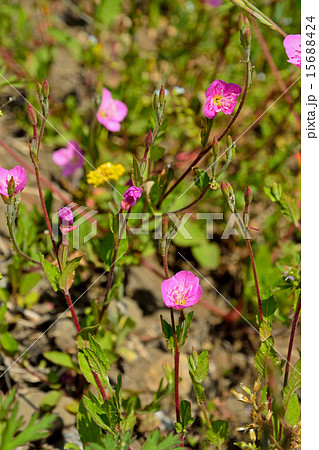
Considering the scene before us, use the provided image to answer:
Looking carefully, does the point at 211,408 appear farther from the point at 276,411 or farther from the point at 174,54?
the point at 174,54

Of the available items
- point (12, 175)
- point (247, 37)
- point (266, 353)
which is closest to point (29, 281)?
point (12, 175)

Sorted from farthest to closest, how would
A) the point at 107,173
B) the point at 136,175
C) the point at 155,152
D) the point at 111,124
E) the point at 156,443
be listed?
the point at 111,124
the point at 107,173
the point at 155,152
the point at 136,175
the point at 156,443

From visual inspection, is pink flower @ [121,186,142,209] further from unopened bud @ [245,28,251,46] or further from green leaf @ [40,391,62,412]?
green leaf @ [40,391,62,412]

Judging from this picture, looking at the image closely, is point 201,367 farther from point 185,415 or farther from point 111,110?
point 111,110

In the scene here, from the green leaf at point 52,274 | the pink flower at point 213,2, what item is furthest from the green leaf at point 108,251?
the pink flower at point 213,2

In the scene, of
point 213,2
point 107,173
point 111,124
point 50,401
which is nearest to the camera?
point 50,401
